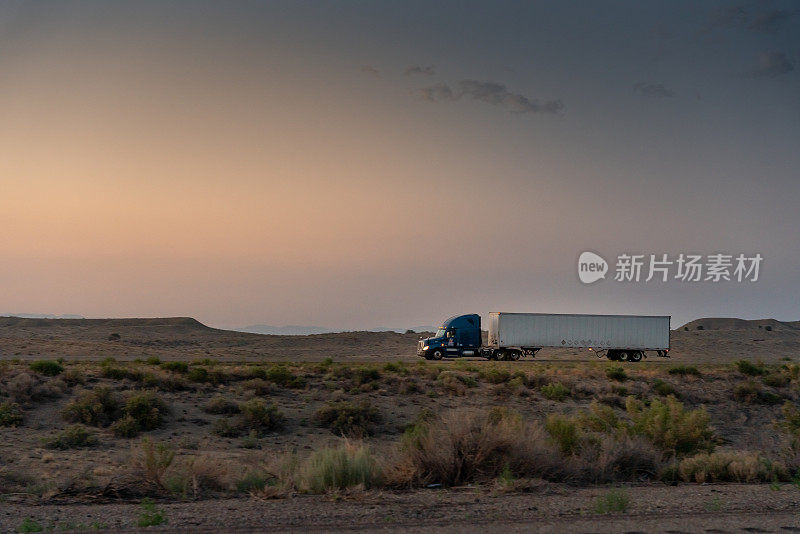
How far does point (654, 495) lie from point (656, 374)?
104 ft

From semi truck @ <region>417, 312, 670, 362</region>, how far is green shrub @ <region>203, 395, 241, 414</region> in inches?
1110

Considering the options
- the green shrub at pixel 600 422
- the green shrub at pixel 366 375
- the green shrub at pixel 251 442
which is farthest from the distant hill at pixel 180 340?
the green shrub at pixel 600 422

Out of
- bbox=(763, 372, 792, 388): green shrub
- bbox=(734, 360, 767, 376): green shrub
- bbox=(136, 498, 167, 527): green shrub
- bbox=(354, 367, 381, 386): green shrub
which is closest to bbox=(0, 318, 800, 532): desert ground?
bbox=(136, 498, 167, 527): green shrub

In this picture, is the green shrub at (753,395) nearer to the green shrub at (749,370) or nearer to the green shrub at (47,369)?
the green shrub at (749,370)

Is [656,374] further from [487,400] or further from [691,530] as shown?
[691,530]

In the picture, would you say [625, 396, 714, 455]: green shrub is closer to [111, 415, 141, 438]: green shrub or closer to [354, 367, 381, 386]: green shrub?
[111, 415, 141, 438]: green shrub

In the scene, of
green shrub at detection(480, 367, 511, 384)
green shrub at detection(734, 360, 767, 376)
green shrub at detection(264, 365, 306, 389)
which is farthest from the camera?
green shrub at detection(734, 360, 767, 376)

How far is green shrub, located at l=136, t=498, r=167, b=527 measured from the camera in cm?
972

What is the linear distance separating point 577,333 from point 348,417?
3397 cm

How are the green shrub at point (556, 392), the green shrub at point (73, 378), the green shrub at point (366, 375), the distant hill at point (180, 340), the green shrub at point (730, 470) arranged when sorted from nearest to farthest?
the green shrub at point (730, 470) → the green shrub at point (73, 378) → the green shrub at point (556, 392) → the green shrub at point (366, 375) → the distant hill at point (180, 340)

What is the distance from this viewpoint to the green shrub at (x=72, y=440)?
2116 cm

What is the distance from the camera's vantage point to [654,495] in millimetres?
12789

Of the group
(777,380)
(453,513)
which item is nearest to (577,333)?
(777,380)

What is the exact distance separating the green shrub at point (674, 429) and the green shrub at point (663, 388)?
1778 cm
